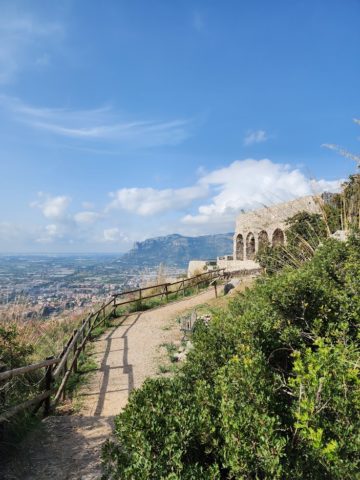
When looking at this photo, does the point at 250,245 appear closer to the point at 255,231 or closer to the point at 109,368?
the point at 255,231

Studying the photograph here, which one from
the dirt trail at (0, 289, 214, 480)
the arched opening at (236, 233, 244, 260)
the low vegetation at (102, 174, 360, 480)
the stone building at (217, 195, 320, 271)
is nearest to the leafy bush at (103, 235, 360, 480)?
the low vegetation at (102, 174, 360, 480)

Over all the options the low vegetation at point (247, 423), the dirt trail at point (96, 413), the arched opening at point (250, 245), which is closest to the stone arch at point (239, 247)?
the arched opening at point (250, 245)

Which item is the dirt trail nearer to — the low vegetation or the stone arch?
the low vegetation

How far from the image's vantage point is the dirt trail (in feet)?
11.9

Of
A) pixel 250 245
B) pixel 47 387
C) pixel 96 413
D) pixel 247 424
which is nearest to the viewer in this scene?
pixel 247 424

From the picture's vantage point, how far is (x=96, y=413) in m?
5.42

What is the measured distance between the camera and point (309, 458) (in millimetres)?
2061

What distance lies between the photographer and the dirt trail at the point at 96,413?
143 inches

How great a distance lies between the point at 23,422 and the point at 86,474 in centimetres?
130

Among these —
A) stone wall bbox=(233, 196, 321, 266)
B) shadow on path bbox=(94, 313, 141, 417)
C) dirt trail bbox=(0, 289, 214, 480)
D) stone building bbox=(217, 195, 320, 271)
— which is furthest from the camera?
stone wall bbox=(233, 196, 321, 266)

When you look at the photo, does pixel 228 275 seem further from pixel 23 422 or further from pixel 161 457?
pixel 161 457

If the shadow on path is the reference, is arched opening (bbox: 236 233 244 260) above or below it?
above

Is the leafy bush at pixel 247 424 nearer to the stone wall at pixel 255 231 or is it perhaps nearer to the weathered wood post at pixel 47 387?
the weathered wood post at pixel 47 387

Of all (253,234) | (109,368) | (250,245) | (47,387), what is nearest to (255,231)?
(253,234)
